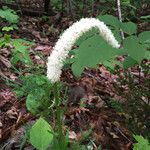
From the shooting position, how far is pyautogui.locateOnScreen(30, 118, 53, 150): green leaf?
7.13ft

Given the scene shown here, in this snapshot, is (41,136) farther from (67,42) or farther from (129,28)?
(129,28)

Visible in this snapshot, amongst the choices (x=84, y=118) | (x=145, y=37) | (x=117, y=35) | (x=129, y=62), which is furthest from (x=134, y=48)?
(x=84, y=118)

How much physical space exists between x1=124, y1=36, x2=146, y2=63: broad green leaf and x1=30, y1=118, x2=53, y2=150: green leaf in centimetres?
76

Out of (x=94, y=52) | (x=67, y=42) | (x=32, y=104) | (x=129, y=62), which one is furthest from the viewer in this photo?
(x=32, y=104)

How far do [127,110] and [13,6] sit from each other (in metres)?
4.80

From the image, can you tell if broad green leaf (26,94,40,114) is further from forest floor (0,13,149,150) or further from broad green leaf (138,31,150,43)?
broad green leaf (138,31,150,43)

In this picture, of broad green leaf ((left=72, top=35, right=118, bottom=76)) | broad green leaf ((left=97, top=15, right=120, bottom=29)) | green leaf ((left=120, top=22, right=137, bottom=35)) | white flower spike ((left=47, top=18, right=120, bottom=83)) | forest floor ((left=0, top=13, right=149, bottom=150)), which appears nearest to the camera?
broad green leaf ((left=72, top=35, right=118, bottom=76))

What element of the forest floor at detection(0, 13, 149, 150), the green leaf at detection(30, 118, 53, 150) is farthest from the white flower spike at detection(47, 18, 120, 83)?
the forest floor at detection(0, 13, 149, 150)

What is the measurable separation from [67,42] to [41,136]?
0.71 m

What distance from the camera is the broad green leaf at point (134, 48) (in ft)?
5.37

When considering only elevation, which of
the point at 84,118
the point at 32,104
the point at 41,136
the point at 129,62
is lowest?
the point at 84,118

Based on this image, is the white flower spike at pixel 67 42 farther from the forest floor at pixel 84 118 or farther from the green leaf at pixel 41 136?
the forest floor at pixel 84 118

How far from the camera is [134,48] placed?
166cm

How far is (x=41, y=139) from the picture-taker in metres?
2.19
